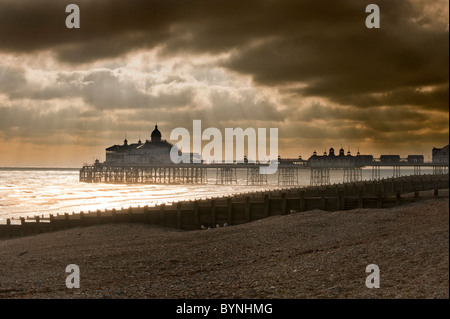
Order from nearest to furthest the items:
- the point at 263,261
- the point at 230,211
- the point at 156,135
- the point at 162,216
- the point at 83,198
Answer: the point at 263,261 → the point at 230,211 → the point at 162,216 → the point at 83,198 → the point at 156,135

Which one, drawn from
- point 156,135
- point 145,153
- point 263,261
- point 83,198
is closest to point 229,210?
point 263,261

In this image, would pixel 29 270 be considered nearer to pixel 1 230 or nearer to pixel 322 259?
pixel 322 259

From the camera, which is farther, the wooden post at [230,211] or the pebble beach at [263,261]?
the wooden post at [230,211]

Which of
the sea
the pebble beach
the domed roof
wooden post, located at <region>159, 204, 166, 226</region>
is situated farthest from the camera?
the domed roof

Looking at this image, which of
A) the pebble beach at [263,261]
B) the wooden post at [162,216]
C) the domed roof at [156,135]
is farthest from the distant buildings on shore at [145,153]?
the pebble beach at [263,261]

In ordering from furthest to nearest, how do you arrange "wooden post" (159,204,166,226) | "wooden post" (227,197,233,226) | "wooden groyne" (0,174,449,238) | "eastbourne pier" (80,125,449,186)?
1. "eastbourne pier" (80,125,449,186)
2. "wooden post" (159,204,166,226)
3. "wooden post" (227,197,233,226)
4. "wooden groyne" (0,174,449,238)

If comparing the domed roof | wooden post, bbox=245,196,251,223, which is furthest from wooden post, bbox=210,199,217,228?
the domed roof

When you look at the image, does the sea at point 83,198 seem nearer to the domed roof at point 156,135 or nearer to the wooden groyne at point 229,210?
the wooden groyne at point 229,210

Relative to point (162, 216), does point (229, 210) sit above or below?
above

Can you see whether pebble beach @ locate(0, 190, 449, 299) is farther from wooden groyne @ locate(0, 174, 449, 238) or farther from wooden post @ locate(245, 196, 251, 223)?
wooden post @ locate(245, 196, 251, 223)

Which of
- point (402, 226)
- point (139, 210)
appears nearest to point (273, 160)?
point (139, 210)

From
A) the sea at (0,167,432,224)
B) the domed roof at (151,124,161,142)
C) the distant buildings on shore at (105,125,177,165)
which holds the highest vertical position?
the domed roof at (151,124,161,142)

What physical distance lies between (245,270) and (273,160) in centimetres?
11411

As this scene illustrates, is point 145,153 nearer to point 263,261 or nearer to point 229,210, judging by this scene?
point 229,210
